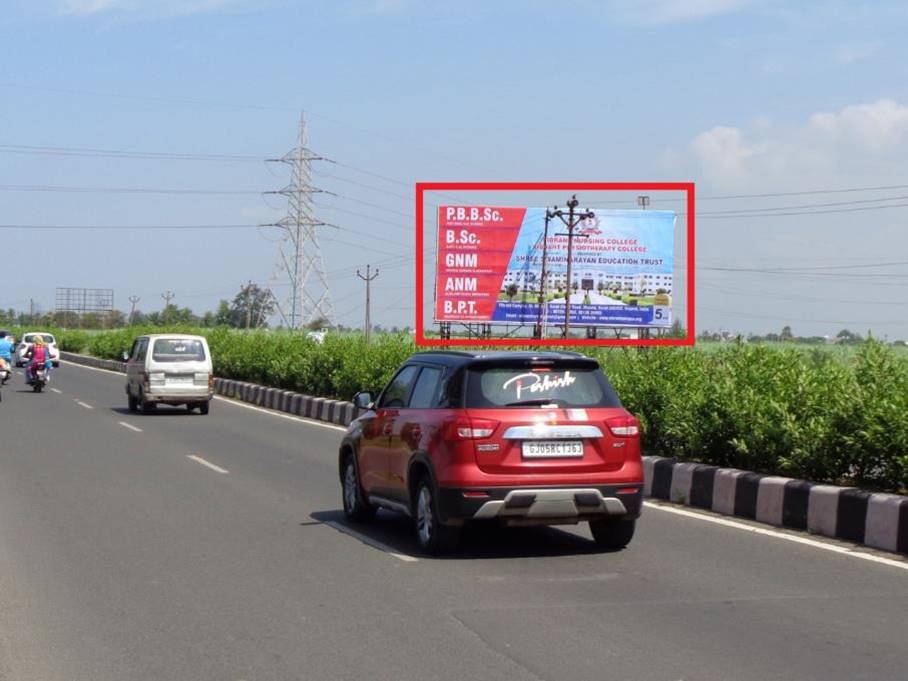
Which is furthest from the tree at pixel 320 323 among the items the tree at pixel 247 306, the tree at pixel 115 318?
the tree at pixel 115 318

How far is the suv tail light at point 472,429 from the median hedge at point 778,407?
378cm

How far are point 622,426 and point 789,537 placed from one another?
2129mm

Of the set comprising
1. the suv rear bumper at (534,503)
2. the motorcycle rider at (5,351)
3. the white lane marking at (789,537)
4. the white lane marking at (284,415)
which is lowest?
the white lane marking at (284,415)

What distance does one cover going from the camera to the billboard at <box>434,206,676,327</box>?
134 ft

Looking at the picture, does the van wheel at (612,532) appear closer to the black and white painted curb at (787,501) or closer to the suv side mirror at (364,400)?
the black and white painted curb at (787,501)

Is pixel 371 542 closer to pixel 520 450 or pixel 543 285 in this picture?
pixel 520 450

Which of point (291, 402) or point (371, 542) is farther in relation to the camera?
point (291, 402)

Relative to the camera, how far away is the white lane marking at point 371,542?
32.5ft

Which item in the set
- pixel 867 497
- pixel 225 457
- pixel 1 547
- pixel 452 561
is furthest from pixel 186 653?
pixel 225 457

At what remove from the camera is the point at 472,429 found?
377 inches

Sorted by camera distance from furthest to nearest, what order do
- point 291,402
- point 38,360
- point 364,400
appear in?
point 38,360, point 291,402, point 364,400

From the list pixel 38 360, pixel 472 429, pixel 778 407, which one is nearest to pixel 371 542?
pixel 472 429

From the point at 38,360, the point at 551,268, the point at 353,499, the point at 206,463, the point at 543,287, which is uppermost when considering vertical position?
the point at 551,268

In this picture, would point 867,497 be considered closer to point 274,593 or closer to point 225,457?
point 274,593
